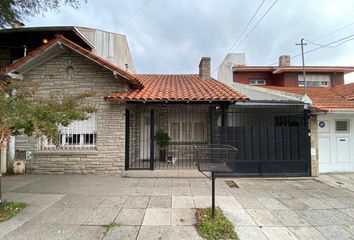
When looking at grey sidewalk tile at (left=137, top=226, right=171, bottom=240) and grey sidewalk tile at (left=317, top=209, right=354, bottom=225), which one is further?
grey sidewalk tile at (left=317, top=209, right=354, bottom=225)

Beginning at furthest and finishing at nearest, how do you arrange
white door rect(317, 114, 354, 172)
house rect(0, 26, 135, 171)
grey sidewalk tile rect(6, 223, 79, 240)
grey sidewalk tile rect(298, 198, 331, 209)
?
1. house rect(0, 26, 135, 171)
2. white door rect(317, 114, 354, 172)
3. grey sidewalk tile rect(298, 198, 331, 209)
4. grey sidewalk tile rect(6, 223, 79, 240)

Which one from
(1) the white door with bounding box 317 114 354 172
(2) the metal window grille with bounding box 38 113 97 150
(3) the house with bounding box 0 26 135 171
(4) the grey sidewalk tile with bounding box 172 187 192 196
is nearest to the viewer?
(4) the grey sidewalk tile with bounding box 172 187 192 196

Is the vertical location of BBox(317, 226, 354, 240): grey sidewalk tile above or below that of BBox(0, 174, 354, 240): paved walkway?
below

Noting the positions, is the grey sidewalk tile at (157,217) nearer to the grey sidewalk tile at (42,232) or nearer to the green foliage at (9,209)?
the grey sidewalk tile at (42,232)

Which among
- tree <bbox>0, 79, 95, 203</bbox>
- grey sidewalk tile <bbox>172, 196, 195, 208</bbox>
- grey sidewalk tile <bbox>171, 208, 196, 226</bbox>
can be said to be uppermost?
tree <bbox>0, 79, 95, 203</bbox>

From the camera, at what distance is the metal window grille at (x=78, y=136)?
8039 millimetres

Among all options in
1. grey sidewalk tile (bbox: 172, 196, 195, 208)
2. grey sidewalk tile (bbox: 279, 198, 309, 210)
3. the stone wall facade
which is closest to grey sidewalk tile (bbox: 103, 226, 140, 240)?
grey sidewalk tile (bbox: 172, 196, 195, 208)

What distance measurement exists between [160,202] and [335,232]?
3570 millimetres

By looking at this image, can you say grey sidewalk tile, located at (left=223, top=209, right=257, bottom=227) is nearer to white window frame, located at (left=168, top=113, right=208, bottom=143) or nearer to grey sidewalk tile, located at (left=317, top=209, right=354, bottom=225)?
grey sidewalk tile, located at (left=317, top=209, right=354, bottom=225)

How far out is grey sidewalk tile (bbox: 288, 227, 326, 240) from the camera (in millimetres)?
3705

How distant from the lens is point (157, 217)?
4375mm

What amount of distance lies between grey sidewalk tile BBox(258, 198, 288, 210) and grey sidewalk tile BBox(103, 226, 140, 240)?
311cm

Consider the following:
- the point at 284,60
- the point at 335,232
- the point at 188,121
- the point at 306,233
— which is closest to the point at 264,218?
the point at 306,233

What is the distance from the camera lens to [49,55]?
8.09 meters
